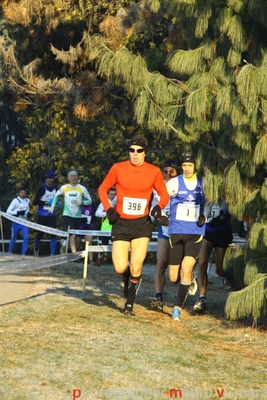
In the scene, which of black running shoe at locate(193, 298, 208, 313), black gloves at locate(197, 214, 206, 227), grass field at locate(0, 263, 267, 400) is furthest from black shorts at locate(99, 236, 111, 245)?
black gloves at locate(197, 214, 206, 227)

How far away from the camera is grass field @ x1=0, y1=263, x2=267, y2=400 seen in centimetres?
700

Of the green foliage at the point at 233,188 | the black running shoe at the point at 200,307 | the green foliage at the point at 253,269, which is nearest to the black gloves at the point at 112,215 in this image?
the green foliage at the point at 233,188

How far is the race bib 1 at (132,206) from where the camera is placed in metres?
10.8

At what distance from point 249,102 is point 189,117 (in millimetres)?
1148

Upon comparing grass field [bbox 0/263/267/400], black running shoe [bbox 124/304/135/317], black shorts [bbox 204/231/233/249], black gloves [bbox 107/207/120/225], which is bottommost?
grass field [bbox 0/263/267/400]

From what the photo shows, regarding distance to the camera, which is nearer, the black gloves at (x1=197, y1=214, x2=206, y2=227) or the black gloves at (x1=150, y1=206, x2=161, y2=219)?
the black gloves at (x1=150, y1=206, x2=161, y2=219)

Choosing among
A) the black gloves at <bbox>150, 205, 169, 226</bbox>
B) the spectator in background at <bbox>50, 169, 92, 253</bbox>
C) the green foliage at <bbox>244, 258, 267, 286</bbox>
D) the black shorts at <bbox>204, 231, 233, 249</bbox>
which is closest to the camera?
the green foliage at <bbox>244, 258, 267, 286</bbox>

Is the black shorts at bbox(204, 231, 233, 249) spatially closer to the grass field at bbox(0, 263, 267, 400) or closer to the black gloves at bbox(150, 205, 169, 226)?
the grass field at bbox(0, 263, 267, 400)

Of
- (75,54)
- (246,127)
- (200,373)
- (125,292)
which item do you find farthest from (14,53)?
(200,373)

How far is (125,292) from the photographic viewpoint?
11.7m

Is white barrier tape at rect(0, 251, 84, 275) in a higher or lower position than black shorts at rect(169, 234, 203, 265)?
lower

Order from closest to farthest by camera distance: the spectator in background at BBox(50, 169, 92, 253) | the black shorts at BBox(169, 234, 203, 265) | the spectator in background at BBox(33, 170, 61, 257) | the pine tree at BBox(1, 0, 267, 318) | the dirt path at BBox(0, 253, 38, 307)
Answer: the pine tree at BBox(1, 0, 267, 318), the black shorts at BBox(169, 234, 203, 265), the dirt path at BBox(0, 253, 38, 307), the spectator in background at BBox(50, 169, 92, 253), the spectator in background at BBox(33, 170, 61, 257)

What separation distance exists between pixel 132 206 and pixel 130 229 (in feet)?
0.83

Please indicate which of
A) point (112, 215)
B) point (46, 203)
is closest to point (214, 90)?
point (112, 215)
